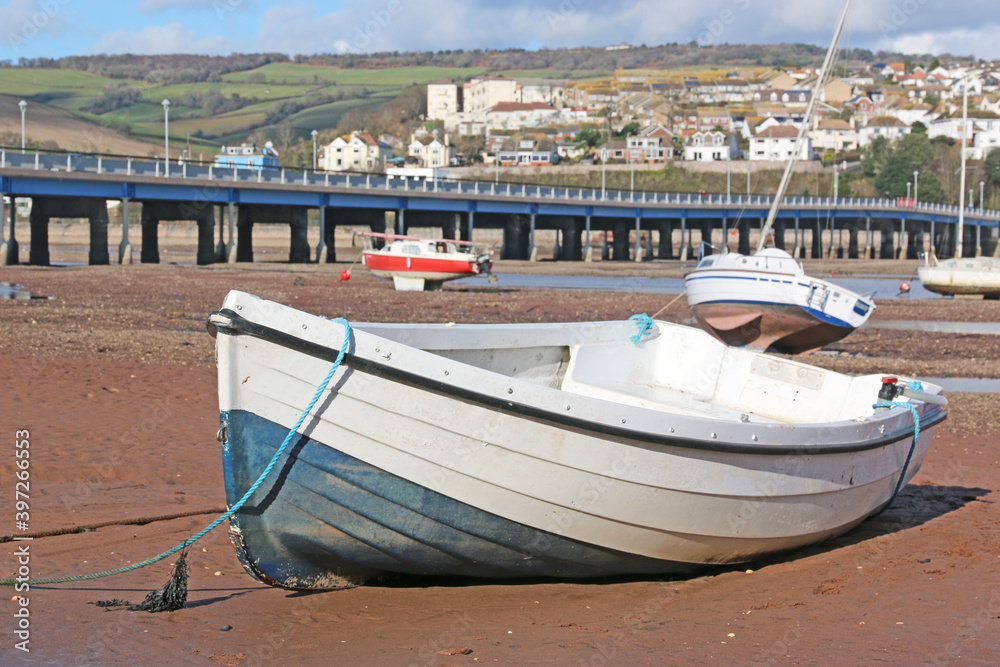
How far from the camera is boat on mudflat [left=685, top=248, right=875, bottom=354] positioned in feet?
63.0

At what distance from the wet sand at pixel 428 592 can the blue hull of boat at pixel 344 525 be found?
241 mm

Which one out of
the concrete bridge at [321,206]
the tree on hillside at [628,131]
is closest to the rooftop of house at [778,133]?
the tree on hillside at [628,131]

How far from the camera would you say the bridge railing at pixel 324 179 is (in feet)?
156

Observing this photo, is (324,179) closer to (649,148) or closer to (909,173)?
(909,173)

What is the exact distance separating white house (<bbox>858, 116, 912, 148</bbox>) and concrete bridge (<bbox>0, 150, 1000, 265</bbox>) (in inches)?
3300

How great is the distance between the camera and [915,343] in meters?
22.0

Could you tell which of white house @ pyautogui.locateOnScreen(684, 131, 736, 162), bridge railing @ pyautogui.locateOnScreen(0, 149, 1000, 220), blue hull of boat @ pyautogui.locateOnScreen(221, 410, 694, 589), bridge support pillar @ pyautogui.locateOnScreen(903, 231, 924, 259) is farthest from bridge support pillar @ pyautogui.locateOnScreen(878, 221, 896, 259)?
blue hull of boat @ pyautogui.locateOnScreen(221, 410, 694, 589)

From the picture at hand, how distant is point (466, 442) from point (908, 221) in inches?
4198

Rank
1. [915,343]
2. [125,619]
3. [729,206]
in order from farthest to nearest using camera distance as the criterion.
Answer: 1. [729,206]
2. [915,343]
3. [125,619]

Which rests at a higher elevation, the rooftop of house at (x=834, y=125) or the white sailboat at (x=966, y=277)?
the rooftop of house at (x=834, y=125)

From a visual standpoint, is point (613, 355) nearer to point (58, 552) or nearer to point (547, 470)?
point (547, 470)

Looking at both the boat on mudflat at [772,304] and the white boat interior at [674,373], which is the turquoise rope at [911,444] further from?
the boat on mudflat at [772,304]

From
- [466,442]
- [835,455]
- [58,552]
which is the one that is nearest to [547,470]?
[466,442]

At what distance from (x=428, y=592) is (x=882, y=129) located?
185 meters
